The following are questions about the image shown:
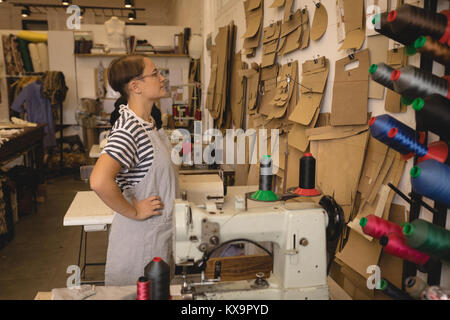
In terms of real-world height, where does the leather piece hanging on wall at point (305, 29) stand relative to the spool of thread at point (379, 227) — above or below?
above

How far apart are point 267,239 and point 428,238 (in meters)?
0.45

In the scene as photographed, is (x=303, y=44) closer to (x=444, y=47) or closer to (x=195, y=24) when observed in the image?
(x=444, y=47)

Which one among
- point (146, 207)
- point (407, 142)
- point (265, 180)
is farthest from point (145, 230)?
point (407, 142)

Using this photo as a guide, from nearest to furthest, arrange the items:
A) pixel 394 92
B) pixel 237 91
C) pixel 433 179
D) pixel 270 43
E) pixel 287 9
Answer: pixel 433 179, pixel 394 92, pixel 287 9, pixel 270 43, pixel 237 91

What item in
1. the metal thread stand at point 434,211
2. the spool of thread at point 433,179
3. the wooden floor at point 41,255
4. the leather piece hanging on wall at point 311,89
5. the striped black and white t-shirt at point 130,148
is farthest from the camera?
the wooden floor at point 41,255

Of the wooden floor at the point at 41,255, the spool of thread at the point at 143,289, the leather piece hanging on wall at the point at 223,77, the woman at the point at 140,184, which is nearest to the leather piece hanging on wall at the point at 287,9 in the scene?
the woman at the point at 140,184

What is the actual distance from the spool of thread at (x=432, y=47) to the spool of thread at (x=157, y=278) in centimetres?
83

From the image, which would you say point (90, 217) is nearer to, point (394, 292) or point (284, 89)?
point (284, 89)

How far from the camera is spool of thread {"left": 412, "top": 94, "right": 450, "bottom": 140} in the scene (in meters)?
0.86

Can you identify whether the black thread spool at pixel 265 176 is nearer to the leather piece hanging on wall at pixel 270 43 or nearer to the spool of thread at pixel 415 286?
the spool of thread at pixel 415 286

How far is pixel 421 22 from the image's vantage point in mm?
895

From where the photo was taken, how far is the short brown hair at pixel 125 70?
5.28 feet

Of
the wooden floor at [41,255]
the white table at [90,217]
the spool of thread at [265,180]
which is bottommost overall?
the wooden floor at [41,255]

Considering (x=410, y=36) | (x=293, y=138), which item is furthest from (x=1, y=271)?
(x=410, y=36)
